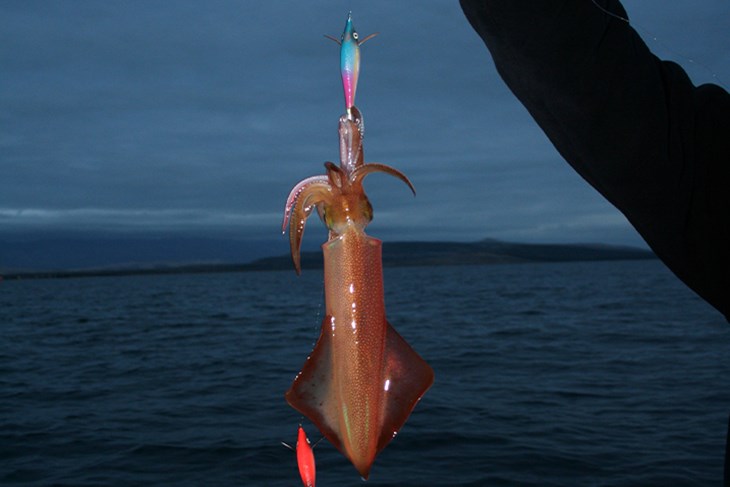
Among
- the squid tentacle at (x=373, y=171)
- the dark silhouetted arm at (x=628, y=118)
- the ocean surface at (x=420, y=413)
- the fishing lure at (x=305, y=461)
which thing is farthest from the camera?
the ocean surface at (x=420, y=413)

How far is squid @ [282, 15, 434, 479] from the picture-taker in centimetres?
146

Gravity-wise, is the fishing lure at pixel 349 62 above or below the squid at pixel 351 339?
above

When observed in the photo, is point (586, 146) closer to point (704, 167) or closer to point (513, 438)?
point (704, 167)

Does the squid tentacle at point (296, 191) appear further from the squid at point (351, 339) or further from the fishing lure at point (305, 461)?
the fishing lure at point (305, 461)

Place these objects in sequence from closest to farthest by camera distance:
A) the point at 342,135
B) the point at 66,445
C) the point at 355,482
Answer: the point at 342,135, the point at 355,482, the point at 66,445

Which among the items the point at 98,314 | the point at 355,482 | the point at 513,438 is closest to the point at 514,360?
the point at 513,438

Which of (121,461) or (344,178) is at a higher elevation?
(344,178)

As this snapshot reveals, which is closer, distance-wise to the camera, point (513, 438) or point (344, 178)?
point (344, 178)

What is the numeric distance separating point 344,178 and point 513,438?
1094cm

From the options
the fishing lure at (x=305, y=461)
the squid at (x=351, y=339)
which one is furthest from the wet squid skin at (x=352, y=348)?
the fishing lure at (x=305, y=461)

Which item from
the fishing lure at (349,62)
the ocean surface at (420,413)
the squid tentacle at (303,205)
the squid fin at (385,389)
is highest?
the fishing lure at (349,62)

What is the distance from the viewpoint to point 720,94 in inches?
89.2

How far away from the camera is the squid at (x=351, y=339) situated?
1457mm

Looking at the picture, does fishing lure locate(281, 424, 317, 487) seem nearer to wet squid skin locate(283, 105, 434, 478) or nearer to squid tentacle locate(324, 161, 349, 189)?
wet squid skin locate(283, 105, 434, 478)
